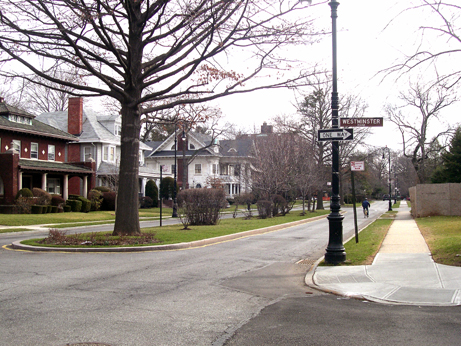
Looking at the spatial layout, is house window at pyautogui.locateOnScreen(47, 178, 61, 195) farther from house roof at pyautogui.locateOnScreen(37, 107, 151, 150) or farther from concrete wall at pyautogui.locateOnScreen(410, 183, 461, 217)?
concrete wall at pyautogui.locateOnScreen(410, 183, 461, 217)

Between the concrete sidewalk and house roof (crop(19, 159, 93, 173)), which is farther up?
house roof (crop(19, 159, 93, 173))

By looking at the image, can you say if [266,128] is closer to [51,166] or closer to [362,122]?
[51,166]

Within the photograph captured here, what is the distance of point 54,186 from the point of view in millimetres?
42531

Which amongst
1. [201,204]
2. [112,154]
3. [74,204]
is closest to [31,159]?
[74,204]

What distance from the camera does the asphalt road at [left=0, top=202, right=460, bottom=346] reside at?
18.5 feet

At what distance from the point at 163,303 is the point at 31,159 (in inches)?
1390

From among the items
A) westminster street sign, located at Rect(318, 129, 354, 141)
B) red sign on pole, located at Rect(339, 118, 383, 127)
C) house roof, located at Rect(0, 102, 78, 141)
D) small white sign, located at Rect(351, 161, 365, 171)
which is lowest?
small white sign, located at Rect(351, 161, 365, 171)

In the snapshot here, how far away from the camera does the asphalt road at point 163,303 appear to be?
5.64 m

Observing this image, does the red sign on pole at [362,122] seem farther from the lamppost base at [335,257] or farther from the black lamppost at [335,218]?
the lamppost base at [335,257]

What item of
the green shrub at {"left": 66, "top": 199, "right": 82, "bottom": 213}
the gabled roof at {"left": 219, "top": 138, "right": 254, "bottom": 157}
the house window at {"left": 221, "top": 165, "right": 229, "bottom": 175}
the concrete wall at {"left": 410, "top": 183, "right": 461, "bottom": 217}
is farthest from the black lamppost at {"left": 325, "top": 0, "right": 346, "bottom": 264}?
the house window at {"left": 221, "top": 165, "right": 229, "bottom": 175}

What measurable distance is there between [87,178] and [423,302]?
1597 inches

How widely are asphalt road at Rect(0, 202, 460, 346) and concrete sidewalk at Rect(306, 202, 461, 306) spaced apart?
1.45ft

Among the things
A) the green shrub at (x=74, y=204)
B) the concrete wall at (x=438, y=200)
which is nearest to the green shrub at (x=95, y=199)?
the green shrub at (x=74, y=204)

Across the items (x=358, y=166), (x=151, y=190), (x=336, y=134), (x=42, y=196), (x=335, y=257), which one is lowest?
(x=335, y=257)
